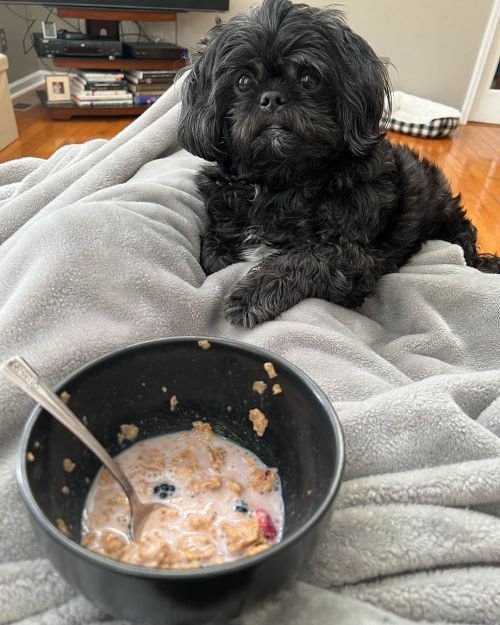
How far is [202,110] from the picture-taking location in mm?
1204

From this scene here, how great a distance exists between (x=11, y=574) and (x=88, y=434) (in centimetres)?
17

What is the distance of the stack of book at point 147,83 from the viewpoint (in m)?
3.64

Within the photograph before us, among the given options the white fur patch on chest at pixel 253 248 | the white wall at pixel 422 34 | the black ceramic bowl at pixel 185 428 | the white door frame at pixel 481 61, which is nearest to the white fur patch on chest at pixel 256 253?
the white fur patch on chest at pixel 253 248

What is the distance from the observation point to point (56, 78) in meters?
3.55

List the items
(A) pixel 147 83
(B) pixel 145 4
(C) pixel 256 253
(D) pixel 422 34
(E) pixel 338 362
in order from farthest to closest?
(D) pixel 422 34 → (A) pixel 147 83 → (B) pixel 145 4 → (C) pixel 256 253 → (E) pixel 338 362

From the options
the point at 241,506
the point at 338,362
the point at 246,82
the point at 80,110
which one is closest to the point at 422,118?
the point at 80,110

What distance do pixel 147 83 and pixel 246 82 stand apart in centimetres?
286

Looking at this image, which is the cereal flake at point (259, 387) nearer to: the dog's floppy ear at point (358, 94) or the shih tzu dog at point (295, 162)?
the shih tzu dog at point (295, 162)

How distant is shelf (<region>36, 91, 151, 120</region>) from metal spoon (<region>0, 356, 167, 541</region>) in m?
3.39

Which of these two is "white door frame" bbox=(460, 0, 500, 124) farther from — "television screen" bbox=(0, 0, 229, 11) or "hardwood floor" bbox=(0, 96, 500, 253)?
"television screen" bbox=(0, 0, 229, 11)

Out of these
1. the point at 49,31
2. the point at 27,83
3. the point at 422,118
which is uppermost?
the point at 49,31

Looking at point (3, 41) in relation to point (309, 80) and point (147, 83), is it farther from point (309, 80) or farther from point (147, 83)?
point (309, 80)

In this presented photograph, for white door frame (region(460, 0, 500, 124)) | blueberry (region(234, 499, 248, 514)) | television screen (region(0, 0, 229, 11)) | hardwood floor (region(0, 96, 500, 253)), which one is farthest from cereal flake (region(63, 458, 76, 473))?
white door frame (region(460, 0, 500, 124))

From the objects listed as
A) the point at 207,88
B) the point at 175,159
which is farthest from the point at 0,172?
the point at 207,88
